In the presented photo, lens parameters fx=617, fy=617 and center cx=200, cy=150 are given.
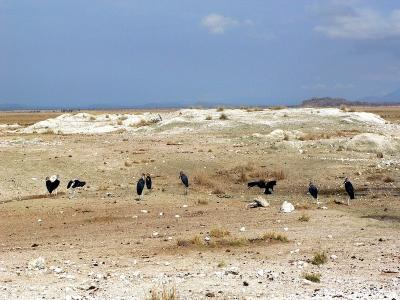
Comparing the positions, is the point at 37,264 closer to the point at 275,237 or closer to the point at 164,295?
the point at 164,295

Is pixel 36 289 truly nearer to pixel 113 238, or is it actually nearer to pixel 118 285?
pixel 118 285

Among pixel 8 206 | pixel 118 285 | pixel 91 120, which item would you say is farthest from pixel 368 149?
pixel 91 120

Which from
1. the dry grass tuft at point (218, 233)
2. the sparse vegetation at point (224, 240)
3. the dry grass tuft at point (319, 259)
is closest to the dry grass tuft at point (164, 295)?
the dry grass tuft at point (319, 259)

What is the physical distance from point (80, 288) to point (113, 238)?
519 centimetres

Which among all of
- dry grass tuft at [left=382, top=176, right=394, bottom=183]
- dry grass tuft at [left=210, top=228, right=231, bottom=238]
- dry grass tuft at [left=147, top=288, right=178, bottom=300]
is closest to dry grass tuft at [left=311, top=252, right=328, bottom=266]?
dry grass tuft at [left=210, top=228, right=231, bottom=238]

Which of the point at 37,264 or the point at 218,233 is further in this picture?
the point at 218,233

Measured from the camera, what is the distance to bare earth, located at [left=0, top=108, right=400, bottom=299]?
12664 millimetres

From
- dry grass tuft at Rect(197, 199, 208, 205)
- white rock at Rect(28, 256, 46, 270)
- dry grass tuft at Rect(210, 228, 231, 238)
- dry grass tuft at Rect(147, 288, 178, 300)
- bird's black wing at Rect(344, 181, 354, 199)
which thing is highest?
bird's black wing at Rect(344, 181, 354, 199)

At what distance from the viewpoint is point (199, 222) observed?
64.5ft

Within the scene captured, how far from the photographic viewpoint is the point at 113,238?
17.4 m

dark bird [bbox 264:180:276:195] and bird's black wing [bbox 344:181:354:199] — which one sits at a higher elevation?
bird's black wing [bbox 344:181:354:199]

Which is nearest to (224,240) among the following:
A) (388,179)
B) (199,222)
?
(199,222)

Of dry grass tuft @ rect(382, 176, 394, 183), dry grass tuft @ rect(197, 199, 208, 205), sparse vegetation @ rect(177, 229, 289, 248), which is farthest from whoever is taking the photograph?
dry grass tuft @ rect(382, 176, 394, 183)

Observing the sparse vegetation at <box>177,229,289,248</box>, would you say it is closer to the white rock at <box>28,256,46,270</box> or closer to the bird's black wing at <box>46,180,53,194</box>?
the white rock at <box>28,256,46,270</box>
